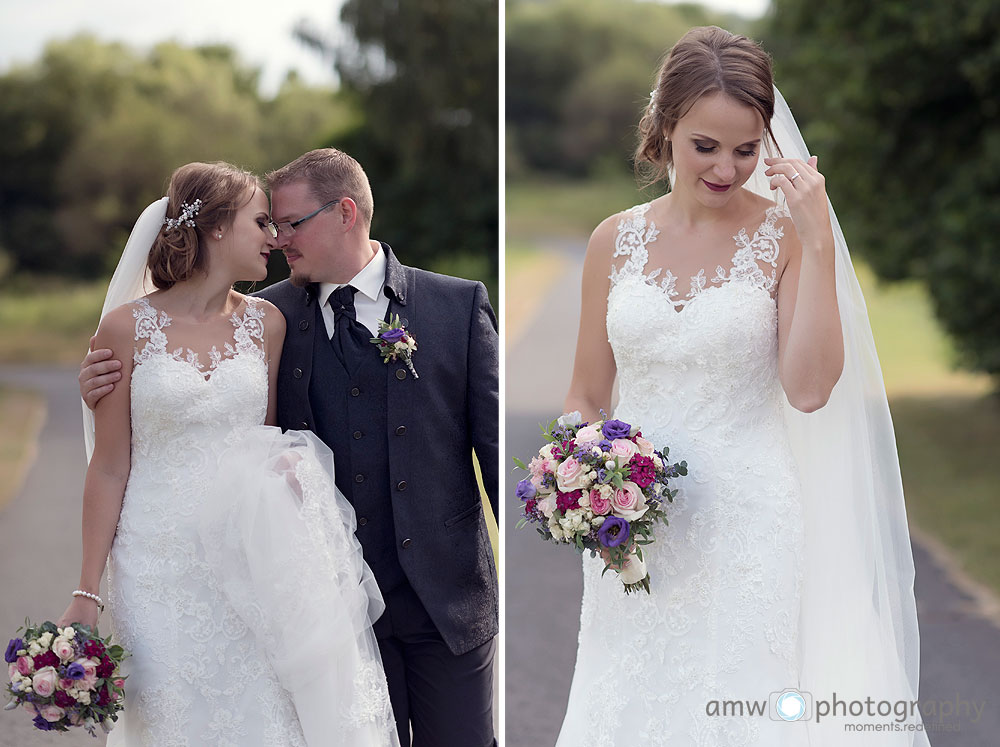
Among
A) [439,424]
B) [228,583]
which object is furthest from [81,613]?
[439,424]

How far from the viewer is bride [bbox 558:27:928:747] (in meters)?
3.25

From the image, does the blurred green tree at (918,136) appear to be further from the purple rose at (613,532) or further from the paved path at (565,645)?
the purple rose at (613,532)

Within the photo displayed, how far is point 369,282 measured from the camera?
3.79 metres

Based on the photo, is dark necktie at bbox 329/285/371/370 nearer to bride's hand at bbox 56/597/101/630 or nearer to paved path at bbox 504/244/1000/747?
bride's hand at bbox 56/597/101/630

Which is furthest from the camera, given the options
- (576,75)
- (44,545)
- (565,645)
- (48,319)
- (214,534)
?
(576,75)

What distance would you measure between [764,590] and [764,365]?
2.23 feet

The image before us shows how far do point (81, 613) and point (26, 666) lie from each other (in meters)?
0.22

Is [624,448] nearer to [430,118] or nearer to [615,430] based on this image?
[615,430]

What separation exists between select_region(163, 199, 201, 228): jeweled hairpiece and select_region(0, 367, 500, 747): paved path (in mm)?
2124

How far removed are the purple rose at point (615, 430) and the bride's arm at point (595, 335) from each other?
0.43 metres

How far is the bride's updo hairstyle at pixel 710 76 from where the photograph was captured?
329cm

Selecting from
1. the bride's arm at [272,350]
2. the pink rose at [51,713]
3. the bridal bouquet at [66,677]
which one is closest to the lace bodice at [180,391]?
the bride's arm at [272,350]

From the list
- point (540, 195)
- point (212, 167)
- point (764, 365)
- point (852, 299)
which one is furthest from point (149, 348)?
point (540, 195)

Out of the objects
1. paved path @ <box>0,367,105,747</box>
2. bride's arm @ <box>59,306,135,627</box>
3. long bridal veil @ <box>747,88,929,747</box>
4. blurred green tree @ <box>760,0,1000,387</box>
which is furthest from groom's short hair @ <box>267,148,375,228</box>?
blurred green tree @ <box>760,0,1000,387</box>
